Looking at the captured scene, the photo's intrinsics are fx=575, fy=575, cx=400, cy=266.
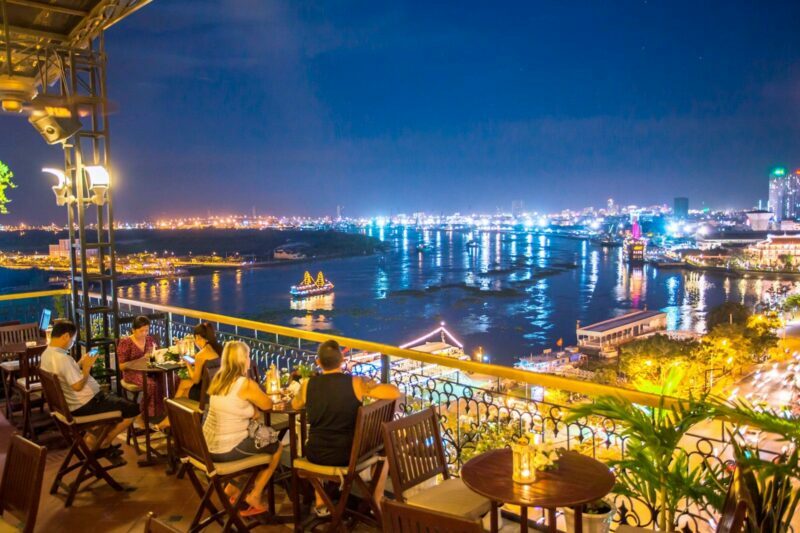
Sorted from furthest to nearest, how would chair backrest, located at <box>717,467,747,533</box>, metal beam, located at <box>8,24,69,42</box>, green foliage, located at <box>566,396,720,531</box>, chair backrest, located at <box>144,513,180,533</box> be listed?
1. metal beam, located at <box>8,24,69,42</box>
2. green foliage, located at <box>566,396,720,531</box>
3. chair backrest, located at <box>717,467,747,533</box>
4. chair backrest, located at <box>144,513,180,533</box>

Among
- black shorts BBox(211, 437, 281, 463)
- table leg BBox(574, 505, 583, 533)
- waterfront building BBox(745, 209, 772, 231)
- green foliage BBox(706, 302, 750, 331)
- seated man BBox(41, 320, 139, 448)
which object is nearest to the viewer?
table leg BBox(574, 505, 583, 533)

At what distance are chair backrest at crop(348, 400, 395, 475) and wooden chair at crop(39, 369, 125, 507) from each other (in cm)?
226

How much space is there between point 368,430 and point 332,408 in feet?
0.87

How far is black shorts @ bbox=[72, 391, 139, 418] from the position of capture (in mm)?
Answer: 4645

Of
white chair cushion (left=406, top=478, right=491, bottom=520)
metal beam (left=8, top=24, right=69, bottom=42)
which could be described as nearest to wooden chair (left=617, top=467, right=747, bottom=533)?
white chair cushion (left=406, top=478, right=491, bottom=520)

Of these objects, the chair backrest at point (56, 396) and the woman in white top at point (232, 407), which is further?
the chair backrest at point (56, 396)

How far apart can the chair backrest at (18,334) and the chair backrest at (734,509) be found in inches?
311

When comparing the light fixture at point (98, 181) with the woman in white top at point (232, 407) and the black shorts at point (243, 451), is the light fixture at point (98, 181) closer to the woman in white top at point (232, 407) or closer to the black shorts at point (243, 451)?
the woman in white top at point (232, 407)

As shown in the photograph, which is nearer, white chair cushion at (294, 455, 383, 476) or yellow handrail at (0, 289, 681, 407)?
yellow handrail at (0, 289, 681, 407)

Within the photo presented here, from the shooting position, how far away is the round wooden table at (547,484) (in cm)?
255

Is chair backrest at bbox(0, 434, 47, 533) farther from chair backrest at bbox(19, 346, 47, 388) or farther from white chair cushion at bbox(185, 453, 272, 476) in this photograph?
chair backrest at bbox(19, 346, 47, 388)

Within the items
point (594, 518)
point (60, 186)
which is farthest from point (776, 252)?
point (594, 518)

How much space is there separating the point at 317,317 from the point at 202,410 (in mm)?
56777

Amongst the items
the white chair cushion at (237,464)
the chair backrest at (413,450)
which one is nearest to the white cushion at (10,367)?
the white chair cushion at (237,464)
